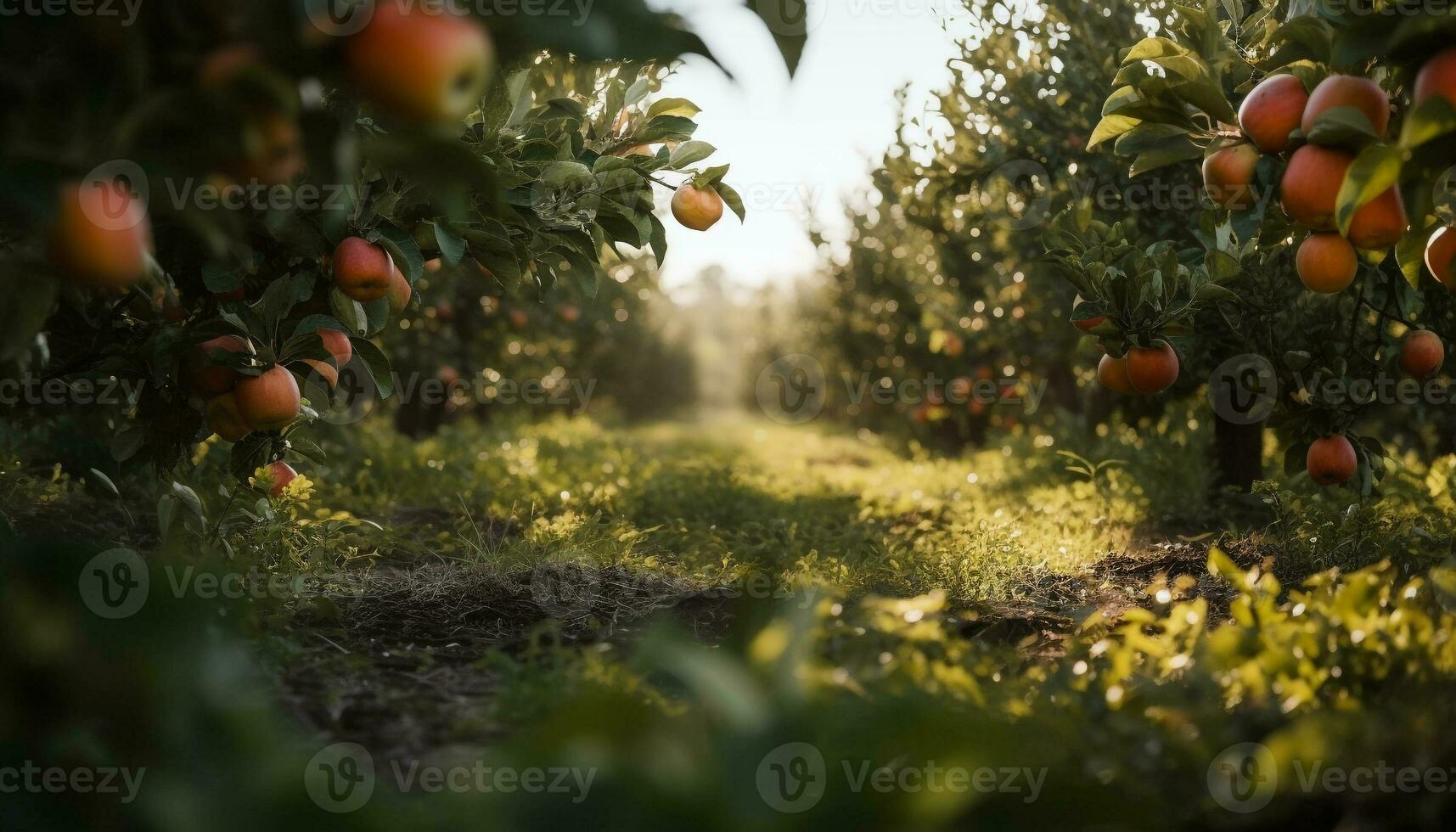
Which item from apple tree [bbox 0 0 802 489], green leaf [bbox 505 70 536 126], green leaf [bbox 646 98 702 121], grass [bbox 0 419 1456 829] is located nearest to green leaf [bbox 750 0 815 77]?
apple tree [bbox 0 0 802 489]

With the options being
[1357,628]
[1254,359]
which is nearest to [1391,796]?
[1357,628]

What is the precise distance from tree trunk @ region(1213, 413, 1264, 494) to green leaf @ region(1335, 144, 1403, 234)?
333 centimetres

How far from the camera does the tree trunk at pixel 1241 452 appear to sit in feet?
16.8

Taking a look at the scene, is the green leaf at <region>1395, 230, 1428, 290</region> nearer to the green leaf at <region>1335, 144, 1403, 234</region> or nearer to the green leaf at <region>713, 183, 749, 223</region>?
the green leaf at <region>1335, 144, 1403, 234</region>

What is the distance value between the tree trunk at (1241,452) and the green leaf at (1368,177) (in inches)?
131

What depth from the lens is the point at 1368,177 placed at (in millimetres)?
1976

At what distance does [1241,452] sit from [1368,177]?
3.54 meters

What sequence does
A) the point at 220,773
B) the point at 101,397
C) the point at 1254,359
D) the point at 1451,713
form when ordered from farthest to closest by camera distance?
the point at 1254,359 → the point at 101,397 → the point at 1451,713 → the point at 220,773

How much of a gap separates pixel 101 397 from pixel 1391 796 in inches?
154

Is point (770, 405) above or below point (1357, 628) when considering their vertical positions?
below

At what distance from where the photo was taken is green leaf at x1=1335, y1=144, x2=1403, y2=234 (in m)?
1.94

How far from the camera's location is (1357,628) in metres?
1.94

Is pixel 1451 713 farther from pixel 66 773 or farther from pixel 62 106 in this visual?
pixel 62 106

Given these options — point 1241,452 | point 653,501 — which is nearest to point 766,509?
point 653,501
